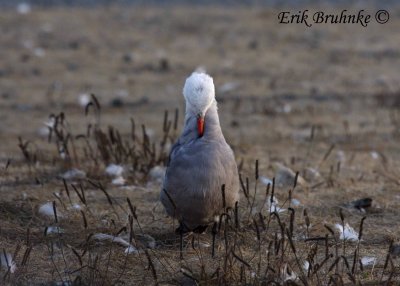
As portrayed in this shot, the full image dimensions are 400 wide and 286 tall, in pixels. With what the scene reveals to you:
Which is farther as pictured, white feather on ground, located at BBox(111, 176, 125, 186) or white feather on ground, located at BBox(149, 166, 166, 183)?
white feather on ground, located at BBox(149, 166, 166, 183)

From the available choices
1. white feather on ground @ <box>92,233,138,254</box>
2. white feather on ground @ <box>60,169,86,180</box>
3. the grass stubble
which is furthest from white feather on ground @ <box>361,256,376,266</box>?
white feather on ground @ <box>60,169,86,180</box>

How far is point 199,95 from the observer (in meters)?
5.27

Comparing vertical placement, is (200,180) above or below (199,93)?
below

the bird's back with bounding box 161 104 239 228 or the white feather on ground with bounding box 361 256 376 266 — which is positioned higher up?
the bird's back with bounding box 161 104 239 228

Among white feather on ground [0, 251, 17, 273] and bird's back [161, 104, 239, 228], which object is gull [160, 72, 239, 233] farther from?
white feather on ground [0, 251, 17, 273]

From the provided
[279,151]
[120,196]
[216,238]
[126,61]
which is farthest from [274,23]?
[216,238]

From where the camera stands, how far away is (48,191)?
6.44m

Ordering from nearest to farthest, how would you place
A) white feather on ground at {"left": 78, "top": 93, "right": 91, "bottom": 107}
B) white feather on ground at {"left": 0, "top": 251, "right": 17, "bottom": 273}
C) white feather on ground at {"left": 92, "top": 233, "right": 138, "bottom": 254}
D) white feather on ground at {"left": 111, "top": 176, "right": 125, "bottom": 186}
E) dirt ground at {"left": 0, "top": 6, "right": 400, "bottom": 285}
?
white feather on ground at {"left": 0, "top": 251, "right": 17, "bottom": 273} → dirt ground at {"left": 0, "top": 6, "right": 400, "bottom": 285} → white feather on ground at {"left": 92, "top": 233, "right": 138, "bottom": 254} → white feather on ground at {"left": 111, "top": 176, "right": 125, "bottom": 186} → white feather on ground at {"left": 78, "top": 93, "right": 91, "bottom": 107}

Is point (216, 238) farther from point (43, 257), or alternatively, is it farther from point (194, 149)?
point (43, 257)

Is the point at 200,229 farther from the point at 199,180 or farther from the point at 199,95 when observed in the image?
the point at 199,95

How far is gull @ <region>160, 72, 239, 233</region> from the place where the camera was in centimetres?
513

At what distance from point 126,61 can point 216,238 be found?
308 inches

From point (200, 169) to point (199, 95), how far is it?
446 millimetres

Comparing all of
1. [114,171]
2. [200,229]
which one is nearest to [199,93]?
[200,229]
